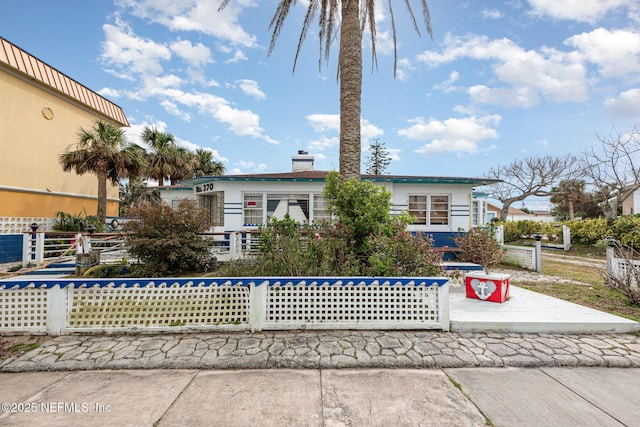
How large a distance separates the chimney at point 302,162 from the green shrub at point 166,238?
7336mm

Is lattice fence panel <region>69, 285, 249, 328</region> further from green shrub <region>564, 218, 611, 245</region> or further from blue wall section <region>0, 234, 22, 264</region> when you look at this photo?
green shrub <region>564, 218, 611, 245</region>

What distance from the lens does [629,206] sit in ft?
94.9

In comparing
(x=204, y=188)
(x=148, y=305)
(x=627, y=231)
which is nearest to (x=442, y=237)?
(x=627, y=231)

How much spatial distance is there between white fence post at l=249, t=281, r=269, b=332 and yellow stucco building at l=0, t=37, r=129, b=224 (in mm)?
13678

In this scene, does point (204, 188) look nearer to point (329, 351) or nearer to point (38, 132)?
point (38, 132)

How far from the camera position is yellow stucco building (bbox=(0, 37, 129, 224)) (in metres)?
11.5

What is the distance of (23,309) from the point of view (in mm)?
4012

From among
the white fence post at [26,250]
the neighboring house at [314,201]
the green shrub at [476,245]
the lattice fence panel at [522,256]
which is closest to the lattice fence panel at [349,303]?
the green shrub at [476,245]

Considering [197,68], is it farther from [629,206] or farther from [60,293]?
[629,206]

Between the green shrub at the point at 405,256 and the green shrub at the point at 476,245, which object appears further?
the green shrub at the point at 476,245

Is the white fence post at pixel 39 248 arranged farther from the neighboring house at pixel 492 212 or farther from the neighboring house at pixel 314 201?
the neighboring house at pixel 492 212

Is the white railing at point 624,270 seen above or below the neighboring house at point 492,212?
below

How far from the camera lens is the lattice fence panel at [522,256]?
9336 millimetres

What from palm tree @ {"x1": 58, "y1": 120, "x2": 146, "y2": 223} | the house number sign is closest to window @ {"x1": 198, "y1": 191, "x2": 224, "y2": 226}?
the house number sign
